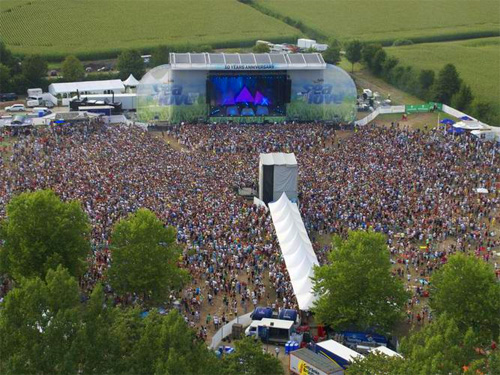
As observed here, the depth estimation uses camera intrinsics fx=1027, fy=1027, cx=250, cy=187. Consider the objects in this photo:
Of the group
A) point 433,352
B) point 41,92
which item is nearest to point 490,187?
point 433,352

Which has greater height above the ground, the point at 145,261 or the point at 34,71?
the point at 145,261

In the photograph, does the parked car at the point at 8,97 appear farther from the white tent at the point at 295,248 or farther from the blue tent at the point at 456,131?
the white tent at the point at 295,248

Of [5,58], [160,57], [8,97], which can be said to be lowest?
[8,97]

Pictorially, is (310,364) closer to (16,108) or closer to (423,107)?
(423,107)

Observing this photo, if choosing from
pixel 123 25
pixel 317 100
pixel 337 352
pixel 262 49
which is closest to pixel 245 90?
pixel 317 100

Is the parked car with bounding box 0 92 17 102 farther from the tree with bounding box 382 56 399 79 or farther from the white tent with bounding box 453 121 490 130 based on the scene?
the white tent with bounding box 453 121 490 130

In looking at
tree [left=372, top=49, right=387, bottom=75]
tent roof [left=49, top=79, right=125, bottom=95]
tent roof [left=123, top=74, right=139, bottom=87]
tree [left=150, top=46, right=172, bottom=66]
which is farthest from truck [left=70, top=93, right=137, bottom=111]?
tree [left=372, top=49, right=387, bottom=75]

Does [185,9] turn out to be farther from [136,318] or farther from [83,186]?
[136,318]
